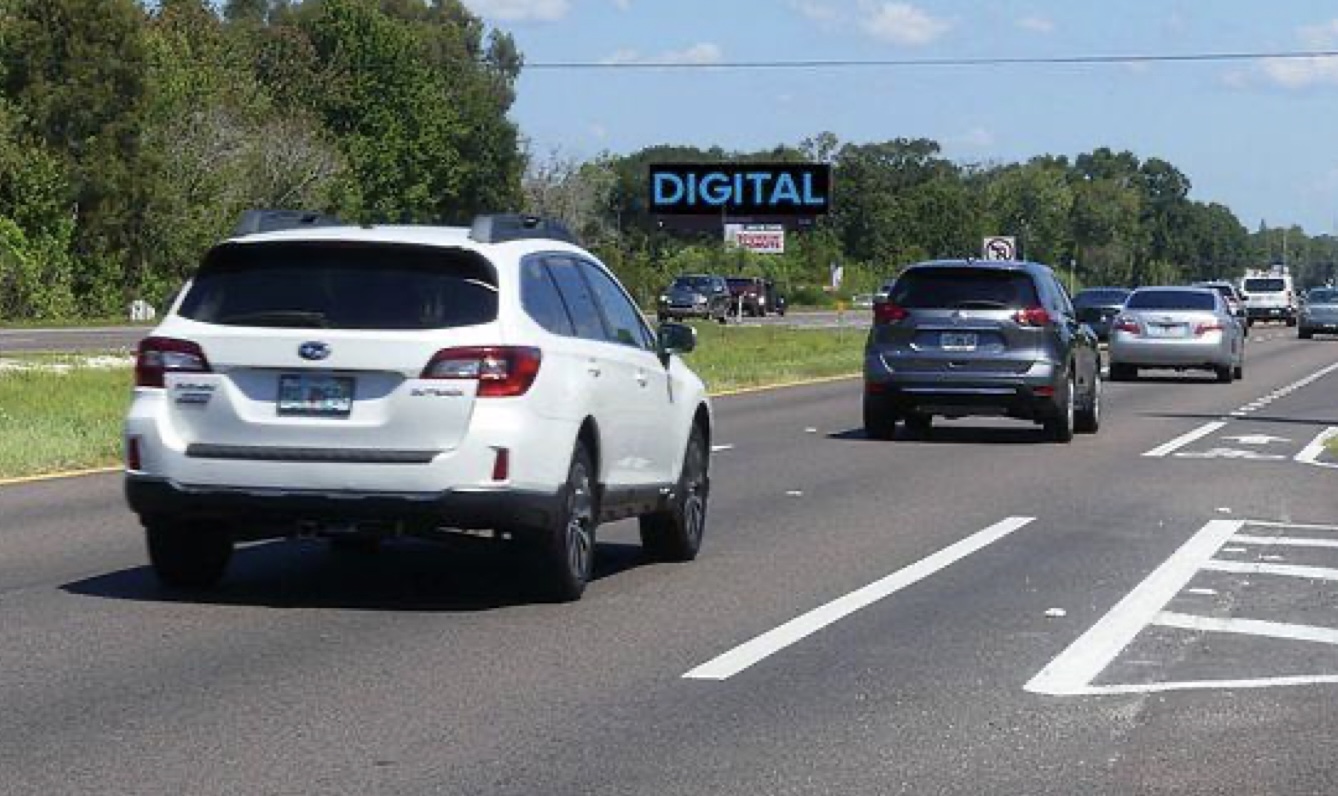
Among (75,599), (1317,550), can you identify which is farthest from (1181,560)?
(75,599)

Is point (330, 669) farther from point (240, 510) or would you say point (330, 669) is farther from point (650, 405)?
point (650, 405)

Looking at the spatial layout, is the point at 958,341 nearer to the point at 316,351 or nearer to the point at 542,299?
the point at 542,299

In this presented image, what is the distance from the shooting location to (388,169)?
11194cm

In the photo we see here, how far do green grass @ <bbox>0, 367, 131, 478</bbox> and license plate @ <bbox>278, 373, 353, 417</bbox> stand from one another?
8576 millimetres

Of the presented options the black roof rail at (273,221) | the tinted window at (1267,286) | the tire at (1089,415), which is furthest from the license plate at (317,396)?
the tinted window at (1267,286)

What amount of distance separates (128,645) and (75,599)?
1.63 m

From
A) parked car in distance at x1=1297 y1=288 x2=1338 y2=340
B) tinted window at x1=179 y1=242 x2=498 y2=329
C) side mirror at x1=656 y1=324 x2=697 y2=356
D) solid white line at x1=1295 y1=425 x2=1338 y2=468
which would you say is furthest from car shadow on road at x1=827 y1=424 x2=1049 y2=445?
parked car in distance at x1=1297 y1=288 x2=1338 y2=340

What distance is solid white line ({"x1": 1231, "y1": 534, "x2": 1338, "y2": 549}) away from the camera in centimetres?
1580

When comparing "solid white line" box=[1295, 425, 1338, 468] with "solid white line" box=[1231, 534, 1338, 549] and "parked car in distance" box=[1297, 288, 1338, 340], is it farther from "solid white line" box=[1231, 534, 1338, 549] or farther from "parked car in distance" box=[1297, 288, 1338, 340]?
"parked car in distance" box=[1297, 288, 1338, 340]

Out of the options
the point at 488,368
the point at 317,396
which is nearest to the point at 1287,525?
the point at 488,368

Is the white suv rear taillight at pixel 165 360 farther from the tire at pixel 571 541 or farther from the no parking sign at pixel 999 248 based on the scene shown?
the no parking sign at pixel 999 248

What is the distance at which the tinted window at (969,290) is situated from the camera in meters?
25.4

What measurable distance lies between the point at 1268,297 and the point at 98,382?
69216 millimetres

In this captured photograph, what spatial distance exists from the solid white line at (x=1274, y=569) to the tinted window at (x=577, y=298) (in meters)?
3.76
